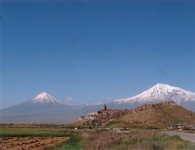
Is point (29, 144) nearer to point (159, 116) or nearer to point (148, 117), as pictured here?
point (148, 117)

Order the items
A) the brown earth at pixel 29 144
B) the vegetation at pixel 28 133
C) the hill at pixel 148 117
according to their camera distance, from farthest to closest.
A: the hill at pixel 148 117 < the vegetation at pixel 28 133 < the brown earth at pixel 29 144

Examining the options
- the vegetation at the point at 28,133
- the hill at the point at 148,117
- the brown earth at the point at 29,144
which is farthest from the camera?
the hill at the point at 148,117

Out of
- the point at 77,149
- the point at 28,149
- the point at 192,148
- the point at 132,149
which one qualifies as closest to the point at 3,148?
the point at 28,149

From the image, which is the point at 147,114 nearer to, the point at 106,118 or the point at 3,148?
the point at 106,118

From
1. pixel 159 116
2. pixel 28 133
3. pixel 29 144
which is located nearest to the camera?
pixel 29 144

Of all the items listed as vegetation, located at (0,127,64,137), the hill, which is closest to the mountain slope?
the hill

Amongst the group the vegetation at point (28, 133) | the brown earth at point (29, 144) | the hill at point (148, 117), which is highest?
the hill at point (148, 117)

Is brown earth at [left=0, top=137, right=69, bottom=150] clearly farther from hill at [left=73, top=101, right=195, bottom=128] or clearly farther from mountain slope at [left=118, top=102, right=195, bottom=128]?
mountain slope at [left=118, top=102, right=195, bottom=128]

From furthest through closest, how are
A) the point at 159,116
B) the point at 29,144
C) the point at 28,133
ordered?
1. the point at 159,116
2. the point at 28,133
3. the point at 29,144

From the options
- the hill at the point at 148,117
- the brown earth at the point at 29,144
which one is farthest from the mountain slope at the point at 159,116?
the brown earth at the point at 29,144

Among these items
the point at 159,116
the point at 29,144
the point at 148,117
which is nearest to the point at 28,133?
the point at 29,144

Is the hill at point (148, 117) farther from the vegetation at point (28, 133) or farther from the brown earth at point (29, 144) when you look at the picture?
the brown earth at point (29, 144)

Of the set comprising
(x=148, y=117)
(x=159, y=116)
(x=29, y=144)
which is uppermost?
(x=159, y=116)

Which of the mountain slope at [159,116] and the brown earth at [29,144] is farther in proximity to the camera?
the mountain slope at [159,116]
